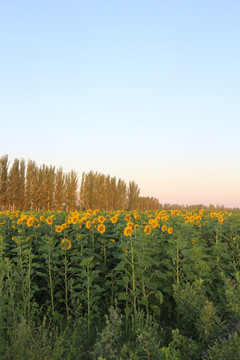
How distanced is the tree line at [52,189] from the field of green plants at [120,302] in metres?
27.4

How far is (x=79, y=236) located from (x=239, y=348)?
3.44 metres

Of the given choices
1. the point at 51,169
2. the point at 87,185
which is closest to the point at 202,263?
the point at 51,169

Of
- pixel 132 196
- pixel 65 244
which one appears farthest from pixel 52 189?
pixel 65 244

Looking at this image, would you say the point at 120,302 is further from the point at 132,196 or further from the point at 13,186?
the point at 132,196

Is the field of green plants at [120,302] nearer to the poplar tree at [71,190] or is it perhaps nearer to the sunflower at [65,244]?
the sunflower at [65,244]

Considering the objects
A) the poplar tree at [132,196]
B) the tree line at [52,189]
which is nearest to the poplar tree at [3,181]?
the tree line at [52,189]

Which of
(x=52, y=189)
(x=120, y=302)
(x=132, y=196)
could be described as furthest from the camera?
(x=132, y=196)

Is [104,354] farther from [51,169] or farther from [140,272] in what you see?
[51,169]

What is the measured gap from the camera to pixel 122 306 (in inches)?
232

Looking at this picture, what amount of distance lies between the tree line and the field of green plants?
27.4 m

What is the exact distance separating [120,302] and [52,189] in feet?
115

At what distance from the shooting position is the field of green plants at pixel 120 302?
10.1 feet

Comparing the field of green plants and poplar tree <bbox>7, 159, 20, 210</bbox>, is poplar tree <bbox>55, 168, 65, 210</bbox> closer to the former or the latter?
poplar tree <bbox>7, 159, 20, 210</bbox>

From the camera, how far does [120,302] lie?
554cm
